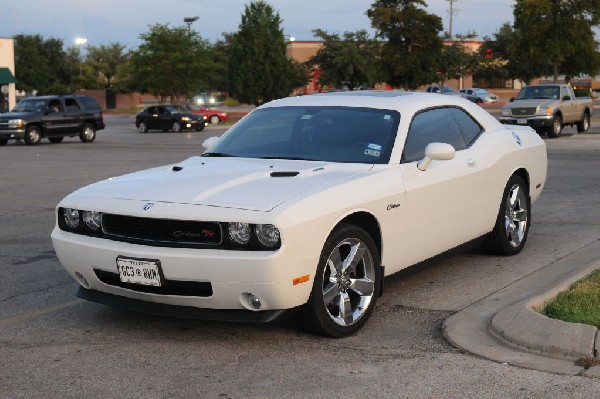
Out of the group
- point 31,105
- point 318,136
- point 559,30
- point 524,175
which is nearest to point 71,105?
point 31,105

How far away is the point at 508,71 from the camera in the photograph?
81688 mm

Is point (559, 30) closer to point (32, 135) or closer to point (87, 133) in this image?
point (87, 133)

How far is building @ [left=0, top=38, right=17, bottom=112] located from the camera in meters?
68.6

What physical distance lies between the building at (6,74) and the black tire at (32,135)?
3783cm

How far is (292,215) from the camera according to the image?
549cm

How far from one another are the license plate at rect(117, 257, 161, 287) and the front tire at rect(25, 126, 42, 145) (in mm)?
27843

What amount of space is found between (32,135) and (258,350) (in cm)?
2839

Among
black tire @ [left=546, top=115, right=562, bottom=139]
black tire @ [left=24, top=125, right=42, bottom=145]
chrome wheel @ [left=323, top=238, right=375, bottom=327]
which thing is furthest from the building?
chrome wheel @ [left=323, top=238, right=375, bottom=327]

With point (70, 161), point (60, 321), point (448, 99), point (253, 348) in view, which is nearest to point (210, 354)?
point (253, 348)

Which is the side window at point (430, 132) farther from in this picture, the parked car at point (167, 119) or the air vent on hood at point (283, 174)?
the parked car at point (167, 119)

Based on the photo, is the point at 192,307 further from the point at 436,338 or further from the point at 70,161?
the point at 70,161

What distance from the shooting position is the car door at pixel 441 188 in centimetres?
672

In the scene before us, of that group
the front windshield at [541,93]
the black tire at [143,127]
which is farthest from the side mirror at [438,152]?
the black tire at [143,127]

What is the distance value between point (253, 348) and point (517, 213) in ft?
12.4
